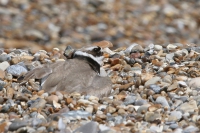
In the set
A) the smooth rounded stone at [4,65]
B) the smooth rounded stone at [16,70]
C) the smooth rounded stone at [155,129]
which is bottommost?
the smooth rounded stone at [155,129]

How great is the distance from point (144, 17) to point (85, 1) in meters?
1.57

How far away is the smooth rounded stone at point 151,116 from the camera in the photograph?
19.2 ft

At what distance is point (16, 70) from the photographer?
7488 millimetres

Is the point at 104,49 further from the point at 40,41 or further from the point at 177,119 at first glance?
the point at 40,41

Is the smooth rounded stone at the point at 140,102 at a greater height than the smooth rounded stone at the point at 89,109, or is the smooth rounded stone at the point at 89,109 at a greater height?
the smooth rounded stone at the point at 140,102

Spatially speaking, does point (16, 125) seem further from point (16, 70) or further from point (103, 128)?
point (16, 70)

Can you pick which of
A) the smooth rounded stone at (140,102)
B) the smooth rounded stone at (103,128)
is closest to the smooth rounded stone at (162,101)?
the smooth rounded stone at (140,102)

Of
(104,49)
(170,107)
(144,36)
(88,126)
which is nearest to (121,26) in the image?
(144,36)

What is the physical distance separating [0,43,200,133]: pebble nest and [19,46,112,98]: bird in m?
0.12

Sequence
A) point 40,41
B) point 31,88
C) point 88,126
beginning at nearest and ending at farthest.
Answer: point 88,126 < point 31,88 < point 40,41

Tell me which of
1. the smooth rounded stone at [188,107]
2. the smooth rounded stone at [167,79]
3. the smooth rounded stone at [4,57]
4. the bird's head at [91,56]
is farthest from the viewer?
the smooth rounded stone at [4,57]

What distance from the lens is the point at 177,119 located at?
19.3 feet

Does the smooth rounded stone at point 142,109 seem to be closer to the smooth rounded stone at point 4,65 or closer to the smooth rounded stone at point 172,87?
the smooth rounded stone at point 172,87

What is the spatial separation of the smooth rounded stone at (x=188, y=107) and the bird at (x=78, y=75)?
99 centimetres
